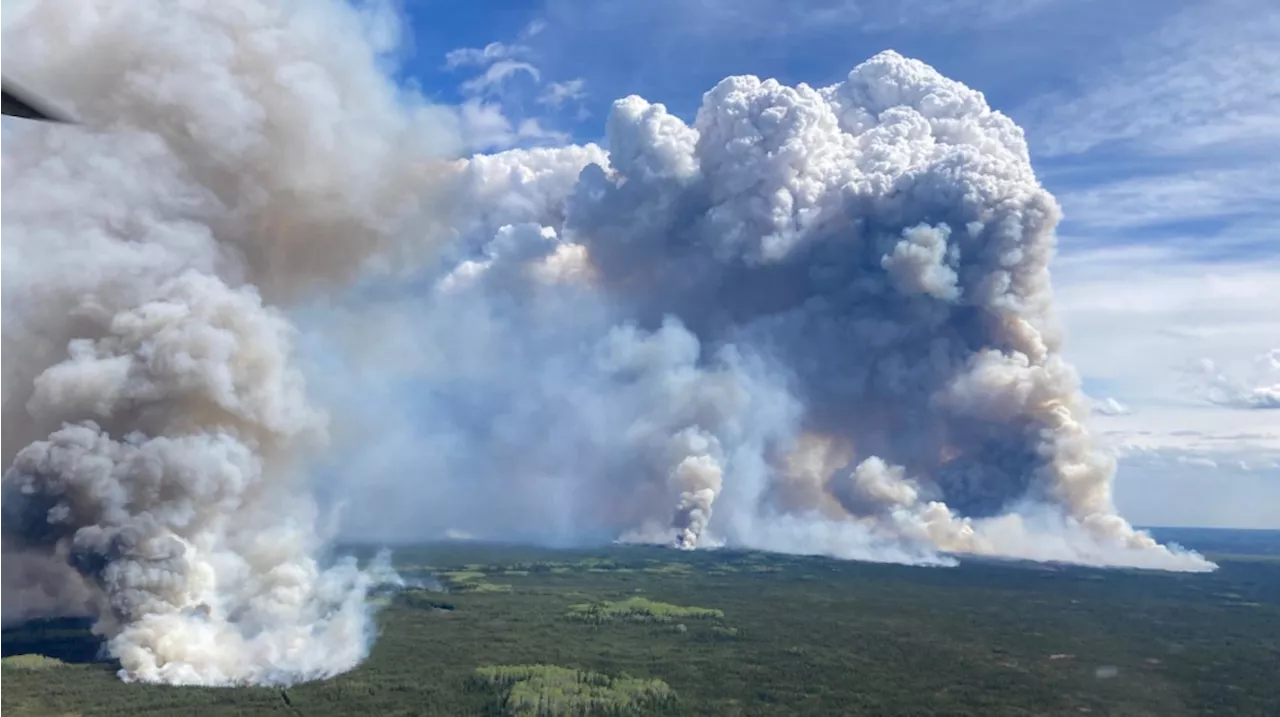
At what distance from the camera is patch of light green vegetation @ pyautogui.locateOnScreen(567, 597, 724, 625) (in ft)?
332

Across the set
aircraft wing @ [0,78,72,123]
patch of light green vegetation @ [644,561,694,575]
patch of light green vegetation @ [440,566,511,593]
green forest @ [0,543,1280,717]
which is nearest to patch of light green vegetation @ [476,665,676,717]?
green forest @ [0,543,1280,717]

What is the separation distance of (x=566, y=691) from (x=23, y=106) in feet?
202

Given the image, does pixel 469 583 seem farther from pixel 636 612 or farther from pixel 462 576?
pixel 636 612

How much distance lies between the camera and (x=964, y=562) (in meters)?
158

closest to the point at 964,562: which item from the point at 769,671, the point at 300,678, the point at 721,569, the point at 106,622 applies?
the point at 721,569

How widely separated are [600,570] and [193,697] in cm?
8832

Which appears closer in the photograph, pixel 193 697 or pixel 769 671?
pixel 193 697

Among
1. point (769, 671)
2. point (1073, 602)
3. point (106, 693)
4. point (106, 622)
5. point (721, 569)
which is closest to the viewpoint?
point (106, 693)

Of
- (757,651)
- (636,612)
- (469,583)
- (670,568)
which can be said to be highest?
(670,568)

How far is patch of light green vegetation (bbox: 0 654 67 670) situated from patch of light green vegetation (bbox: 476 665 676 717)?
98.6 feet

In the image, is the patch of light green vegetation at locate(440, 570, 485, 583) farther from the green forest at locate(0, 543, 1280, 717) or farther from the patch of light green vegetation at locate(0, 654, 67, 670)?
the patch of light green vegetation at locate(0, 654, 67, 670)

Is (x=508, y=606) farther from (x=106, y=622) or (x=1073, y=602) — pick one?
(x=1073, y=602)

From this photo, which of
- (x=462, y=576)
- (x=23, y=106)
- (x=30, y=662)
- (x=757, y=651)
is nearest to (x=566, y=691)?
(x=757, y=651)

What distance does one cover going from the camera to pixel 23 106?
1302 cm
